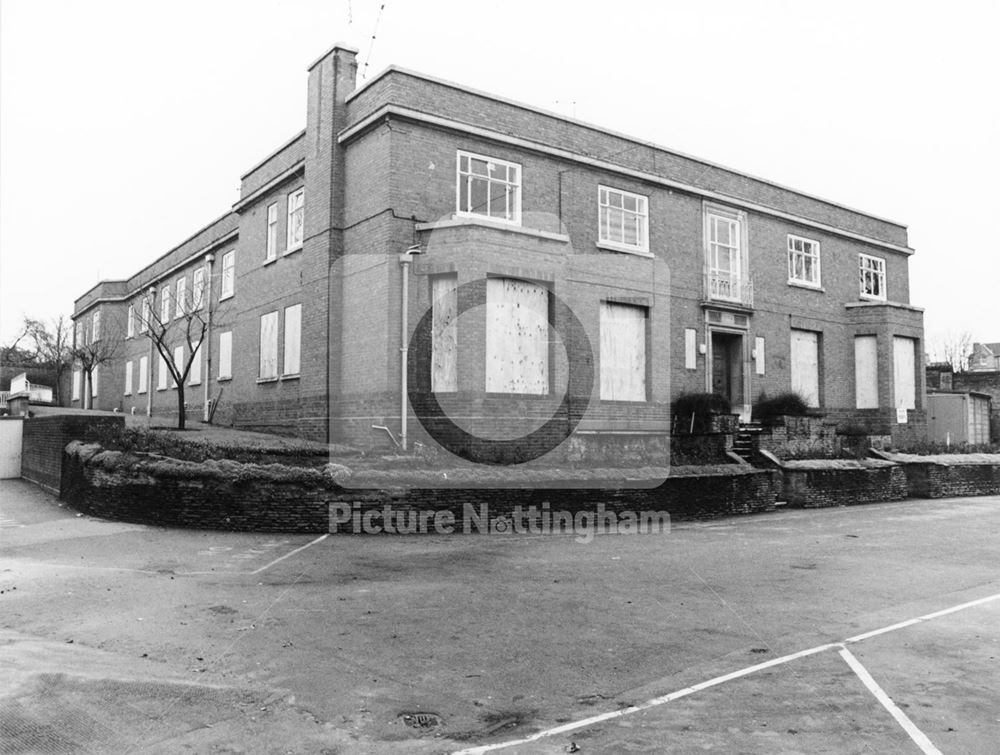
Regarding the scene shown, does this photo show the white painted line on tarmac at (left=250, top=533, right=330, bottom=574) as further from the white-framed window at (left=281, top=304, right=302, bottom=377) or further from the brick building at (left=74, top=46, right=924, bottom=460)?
the white-framed window at (left=281, top=304, right=302, bottom=377)

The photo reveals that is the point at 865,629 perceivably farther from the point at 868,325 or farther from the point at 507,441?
the point at 868,325

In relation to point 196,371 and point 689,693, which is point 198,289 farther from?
point 689,693

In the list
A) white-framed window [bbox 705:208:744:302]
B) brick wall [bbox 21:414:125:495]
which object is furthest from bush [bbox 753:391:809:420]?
brick wall [bbox 21:414:125:495]

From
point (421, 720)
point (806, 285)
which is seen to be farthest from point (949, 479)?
point (421, 720)

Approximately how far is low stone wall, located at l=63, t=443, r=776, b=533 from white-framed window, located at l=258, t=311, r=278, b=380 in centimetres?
760

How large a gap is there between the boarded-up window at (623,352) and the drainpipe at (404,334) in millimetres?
5540

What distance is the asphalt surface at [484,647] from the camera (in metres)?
4.88

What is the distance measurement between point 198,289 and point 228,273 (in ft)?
9.13

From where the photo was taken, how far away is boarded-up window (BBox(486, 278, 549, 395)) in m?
17.5

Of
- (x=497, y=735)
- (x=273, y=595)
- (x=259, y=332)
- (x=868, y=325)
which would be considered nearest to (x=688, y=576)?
(x=273, y=595)

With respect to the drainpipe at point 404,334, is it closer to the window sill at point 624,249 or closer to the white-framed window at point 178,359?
the window sill at point 624,249

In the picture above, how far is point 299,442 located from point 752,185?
16.0 meters

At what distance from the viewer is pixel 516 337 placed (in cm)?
1789

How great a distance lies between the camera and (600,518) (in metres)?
14.2
